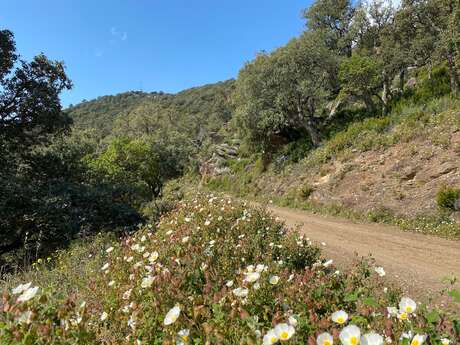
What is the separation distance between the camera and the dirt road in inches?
217

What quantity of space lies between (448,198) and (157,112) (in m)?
53.5

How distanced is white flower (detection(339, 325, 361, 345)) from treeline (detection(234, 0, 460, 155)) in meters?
19.7

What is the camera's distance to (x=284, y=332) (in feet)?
5.65

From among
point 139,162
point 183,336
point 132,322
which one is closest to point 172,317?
point 183,336

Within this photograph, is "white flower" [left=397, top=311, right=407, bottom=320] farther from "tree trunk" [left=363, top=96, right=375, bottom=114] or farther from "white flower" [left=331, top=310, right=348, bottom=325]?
"tree trunk" [left=363, top=96, right=375, bottom=114]

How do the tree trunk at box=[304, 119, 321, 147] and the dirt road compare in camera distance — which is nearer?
the dirt road

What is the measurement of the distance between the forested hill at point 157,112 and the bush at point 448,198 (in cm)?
4229

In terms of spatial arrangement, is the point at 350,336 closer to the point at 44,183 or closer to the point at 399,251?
the point at 399,251

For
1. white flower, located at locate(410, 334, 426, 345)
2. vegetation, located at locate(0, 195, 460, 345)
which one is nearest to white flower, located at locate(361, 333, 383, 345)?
vegetation, located at locate(0, 195, 460, 345)

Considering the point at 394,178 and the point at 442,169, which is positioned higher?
the point at 442,169

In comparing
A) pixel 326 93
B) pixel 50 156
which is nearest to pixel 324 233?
pixel 50 156

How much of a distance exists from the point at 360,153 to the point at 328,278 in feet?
45.2

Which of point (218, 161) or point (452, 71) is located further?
point (218, 161)

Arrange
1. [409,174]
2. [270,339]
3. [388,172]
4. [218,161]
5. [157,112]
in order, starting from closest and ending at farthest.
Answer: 1. [270,339]
2. [409,174]
3. [388,172]
4. [218,161]
5. [157,112]
